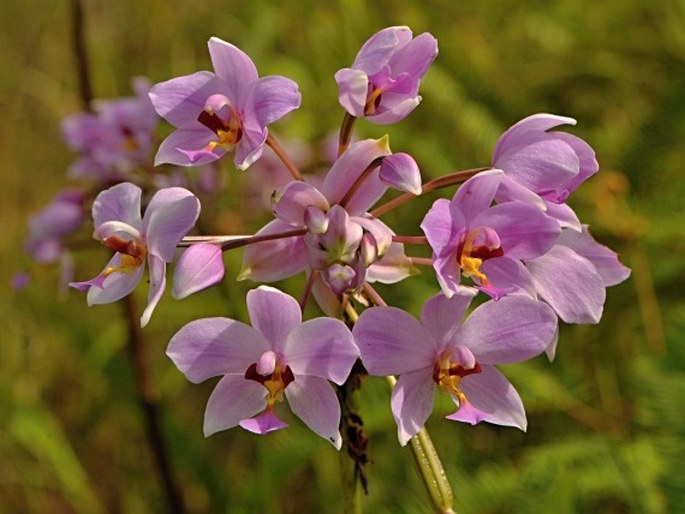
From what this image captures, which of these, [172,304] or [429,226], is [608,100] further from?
[429,226]

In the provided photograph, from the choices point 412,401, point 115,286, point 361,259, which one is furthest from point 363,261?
point 115,286

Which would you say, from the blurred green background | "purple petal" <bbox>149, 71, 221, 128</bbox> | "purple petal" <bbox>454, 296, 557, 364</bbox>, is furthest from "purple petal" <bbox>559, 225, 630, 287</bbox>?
the blurred green background

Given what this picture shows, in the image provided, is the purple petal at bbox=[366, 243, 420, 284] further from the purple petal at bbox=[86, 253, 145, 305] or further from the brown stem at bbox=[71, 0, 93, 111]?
the brown stem at bbox=[71, 0, 93, 111]

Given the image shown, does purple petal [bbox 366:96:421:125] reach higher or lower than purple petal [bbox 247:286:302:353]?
higher

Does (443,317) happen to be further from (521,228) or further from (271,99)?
(271,99)

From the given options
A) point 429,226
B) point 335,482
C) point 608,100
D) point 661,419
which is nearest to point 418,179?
point 429,226
